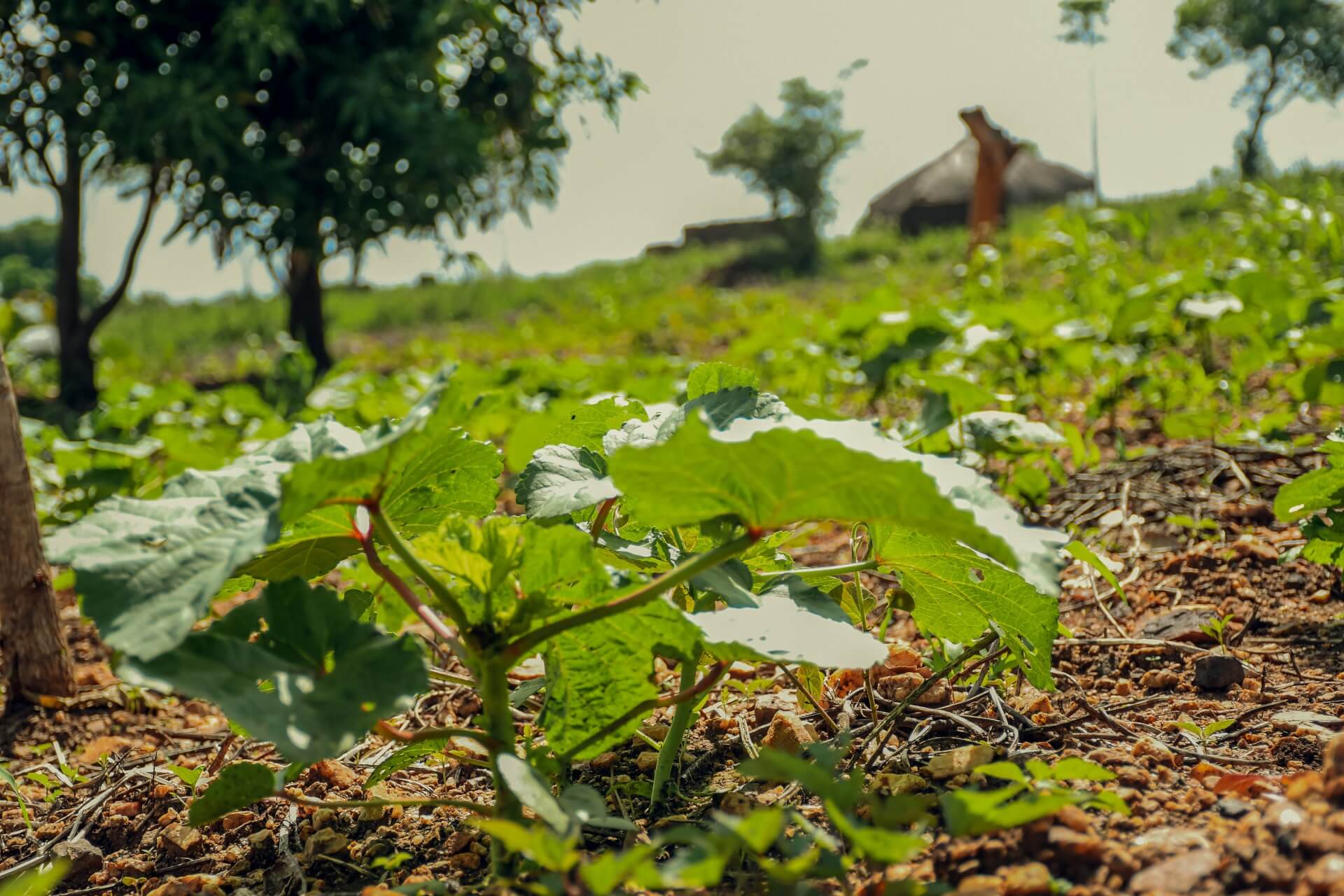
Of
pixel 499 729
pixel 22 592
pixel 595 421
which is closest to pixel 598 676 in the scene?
pixel 499 729

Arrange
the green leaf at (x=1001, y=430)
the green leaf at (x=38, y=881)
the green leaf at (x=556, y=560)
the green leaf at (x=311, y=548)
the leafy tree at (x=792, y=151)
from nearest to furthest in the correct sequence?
the green leaf at (x=38, y=881), the green leaf at (x=556, y=560), the green leaf at (x=311, y=548), the green leaf at (x=1001, y=430), the leafy tree at (x=792, y=151)

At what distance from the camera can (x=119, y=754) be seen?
1.52 meters

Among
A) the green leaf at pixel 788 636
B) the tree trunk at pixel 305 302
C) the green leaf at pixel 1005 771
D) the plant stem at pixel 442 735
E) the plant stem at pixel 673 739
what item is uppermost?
the tree trunk at pixel 305 302

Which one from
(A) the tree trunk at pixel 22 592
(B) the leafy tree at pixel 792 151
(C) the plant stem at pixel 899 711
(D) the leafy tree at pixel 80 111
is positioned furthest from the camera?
(B) the leafy tree at pixel 792 151

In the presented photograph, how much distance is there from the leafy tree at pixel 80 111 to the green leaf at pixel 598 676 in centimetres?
876

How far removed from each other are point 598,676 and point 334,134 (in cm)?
1011

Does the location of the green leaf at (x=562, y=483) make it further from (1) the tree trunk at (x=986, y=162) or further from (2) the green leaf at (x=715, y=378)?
(1) the tree trunk at (x=986, y=162)

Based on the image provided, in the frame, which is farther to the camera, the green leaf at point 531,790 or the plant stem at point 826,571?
the plant stem at point 826,571

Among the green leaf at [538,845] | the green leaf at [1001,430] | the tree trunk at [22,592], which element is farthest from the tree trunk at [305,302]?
the green leaf at [538,845]

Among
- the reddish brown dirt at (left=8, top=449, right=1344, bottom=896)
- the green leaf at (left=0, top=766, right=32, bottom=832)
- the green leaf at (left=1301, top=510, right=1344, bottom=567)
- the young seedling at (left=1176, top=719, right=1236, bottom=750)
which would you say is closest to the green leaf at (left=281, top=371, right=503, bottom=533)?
the reddish brown dirt at (left=8, top=449, right=1344, bottom=896)

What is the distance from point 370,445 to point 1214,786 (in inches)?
33.8

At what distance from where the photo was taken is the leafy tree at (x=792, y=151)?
22516mm

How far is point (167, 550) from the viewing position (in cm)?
76

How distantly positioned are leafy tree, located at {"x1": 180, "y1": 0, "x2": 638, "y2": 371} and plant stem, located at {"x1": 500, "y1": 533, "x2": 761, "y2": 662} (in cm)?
908
